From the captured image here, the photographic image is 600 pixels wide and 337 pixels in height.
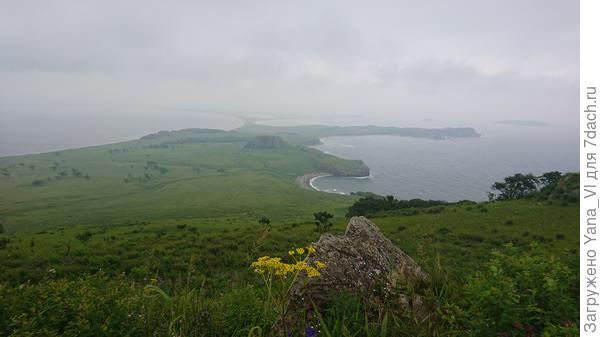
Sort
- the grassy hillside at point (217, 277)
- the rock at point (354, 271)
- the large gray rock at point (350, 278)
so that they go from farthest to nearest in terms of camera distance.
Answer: the rock at point (354, 271), the large gray rock at point (350, 278), the grassy hillside at point (217, 277)

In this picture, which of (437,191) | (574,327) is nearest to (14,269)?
(574,327)

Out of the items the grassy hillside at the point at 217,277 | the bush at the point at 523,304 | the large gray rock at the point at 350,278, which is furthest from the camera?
the large gray rock at the point at 350,278

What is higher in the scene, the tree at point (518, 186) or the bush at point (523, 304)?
the bush at point (523, 304)

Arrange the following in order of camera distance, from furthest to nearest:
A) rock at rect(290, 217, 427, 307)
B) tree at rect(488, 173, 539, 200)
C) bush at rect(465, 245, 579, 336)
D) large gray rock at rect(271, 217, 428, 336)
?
tree at rect(488, 173, 539, 200) → rock at rect(290, 217, 427, 307) → large gray rock at rect(271, 217, 428, 336) → bush at rect(465, 245, 579, 336)

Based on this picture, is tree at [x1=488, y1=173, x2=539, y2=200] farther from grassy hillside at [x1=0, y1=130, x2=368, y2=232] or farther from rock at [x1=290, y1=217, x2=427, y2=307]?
rock at [x1=290, y1=217, x2=427, y2=307]

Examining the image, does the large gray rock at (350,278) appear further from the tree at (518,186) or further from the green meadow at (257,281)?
the tree at (518,186)

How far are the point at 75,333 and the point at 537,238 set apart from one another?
33000 millimetres

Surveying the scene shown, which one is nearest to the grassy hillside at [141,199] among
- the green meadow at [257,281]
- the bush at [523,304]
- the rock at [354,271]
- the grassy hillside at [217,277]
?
the green meadow at [257,281]

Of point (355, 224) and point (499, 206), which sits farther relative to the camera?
point (499, 206)

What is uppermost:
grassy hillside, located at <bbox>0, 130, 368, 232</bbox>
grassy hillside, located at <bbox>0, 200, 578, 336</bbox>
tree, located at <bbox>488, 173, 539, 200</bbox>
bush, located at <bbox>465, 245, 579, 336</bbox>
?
bush, located at <bbox>465, 245, 579, 336</bbox>

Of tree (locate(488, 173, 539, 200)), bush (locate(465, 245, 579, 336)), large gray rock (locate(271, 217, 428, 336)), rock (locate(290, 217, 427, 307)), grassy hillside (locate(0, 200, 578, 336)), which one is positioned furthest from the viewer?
tree (locate(488, 173, 539, 200))

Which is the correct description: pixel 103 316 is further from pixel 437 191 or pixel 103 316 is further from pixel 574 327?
pixel 437 191

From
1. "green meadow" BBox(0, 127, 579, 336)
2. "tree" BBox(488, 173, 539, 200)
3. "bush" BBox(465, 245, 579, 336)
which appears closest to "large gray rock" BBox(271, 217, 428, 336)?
"green meadow" BBox(0, 127, 579, 336)

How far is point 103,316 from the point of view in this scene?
3.52 metres
